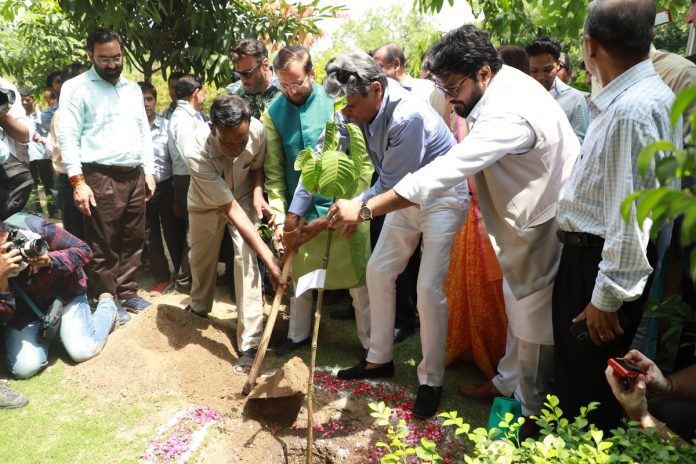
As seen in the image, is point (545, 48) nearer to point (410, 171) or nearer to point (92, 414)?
point (410, 171)

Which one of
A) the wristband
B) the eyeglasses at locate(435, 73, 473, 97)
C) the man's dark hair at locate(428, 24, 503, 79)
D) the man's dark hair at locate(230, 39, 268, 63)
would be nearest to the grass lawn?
the wristband

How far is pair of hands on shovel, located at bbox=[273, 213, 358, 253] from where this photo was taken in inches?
118

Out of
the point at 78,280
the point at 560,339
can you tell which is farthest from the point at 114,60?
the point at 560,339

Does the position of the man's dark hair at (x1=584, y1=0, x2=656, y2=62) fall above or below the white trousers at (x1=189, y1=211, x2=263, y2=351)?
above

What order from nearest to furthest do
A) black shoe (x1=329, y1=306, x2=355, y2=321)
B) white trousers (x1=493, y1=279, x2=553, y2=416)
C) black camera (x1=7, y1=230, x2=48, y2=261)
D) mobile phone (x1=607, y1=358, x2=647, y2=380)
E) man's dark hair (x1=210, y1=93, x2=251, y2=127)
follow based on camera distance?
mobile phone (x1=607, y1=358, x2=647, y2=380)
white trousers (x1=493, y1=279, x2=553, y2=416)
man's dark hair (x1=210, y1=93, x2=251, y2=127)
black camera (x1=7, y1=230, x2=48, y2=261)
black shoe (x1=329, y1=306, x2=355, y2=321)

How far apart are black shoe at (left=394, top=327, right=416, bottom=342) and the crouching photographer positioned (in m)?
→ 1.90

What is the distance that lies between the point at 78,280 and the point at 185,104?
1.98 m

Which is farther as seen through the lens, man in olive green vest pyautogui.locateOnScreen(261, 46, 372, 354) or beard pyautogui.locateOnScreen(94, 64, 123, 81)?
beard pyautogui.locateOnScreen(94, 64, 123, 81)

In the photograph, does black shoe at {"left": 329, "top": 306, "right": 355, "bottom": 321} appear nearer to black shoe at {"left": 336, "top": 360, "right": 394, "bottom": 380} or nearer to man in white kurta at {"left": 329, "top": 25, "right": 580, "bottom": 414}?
black shoe at {"left": 336, "top": 360, "right": 394, "bottom": 380}

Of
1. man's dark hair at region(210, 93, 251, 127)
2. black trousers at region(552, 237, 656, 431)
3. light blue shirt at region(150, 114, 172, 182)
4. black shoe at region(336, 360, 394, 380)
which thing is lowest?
black shoe at region(336, 360, 394, 380)

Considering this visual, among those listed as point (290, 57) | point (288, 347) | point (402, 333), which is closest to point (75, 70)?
point (290, 57)

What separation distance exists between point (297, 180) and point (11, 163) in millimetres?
1903

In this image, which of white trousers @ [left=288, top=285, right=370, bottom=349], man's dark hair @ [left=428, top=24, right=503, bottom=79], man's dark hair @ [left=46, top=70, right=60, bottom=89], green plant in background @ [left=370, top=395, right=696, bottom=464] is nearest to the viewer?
green plant in background @ [left=370, top=395, right=696, bottom=464]

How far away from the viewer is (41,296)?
12.3ft
